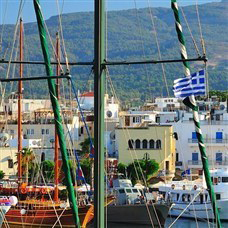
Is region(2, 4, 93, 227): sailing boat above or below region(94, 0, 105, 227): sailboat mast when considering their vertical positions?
below

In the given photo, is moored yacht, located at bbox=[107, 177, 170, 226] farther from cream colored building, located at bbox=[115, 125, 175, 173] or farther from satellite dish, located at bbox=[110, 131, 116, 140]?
satellite dish, located at bbox=[110, 131, 116, 140]

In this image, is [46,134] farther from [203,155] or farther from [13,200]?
[203,155]

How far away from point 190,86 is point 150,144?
46.4m

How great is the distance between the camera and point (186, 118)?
62594 mm

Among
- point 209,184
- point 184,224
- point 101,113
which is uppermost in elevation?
point 101,113

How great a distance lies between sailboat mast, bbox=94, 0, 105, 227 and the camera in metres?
9.95

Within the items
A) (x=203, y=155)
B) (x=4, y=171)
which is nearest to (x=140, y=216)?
(x=4, y=171)

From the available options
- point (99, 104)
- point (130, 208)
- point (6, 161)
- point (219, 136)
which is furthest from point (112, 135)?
point (99, 104)

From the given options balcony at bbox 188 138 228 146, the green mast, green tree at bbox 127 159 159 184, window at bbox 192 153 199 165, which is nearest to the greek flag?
the green mast

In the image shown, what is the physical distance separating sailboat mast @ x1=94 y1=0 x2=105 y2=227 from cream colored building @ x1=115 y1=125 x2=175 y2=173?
155ft

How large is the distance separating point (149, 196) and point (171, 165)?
65.7ft

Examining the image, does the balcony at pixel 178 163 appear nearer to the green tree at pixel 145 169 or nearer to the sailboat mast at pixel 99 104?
the green tree at pixel 145 169

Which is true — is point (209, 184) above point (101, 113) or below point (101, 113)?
below

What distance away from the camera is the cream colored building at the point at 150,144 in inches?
2269
